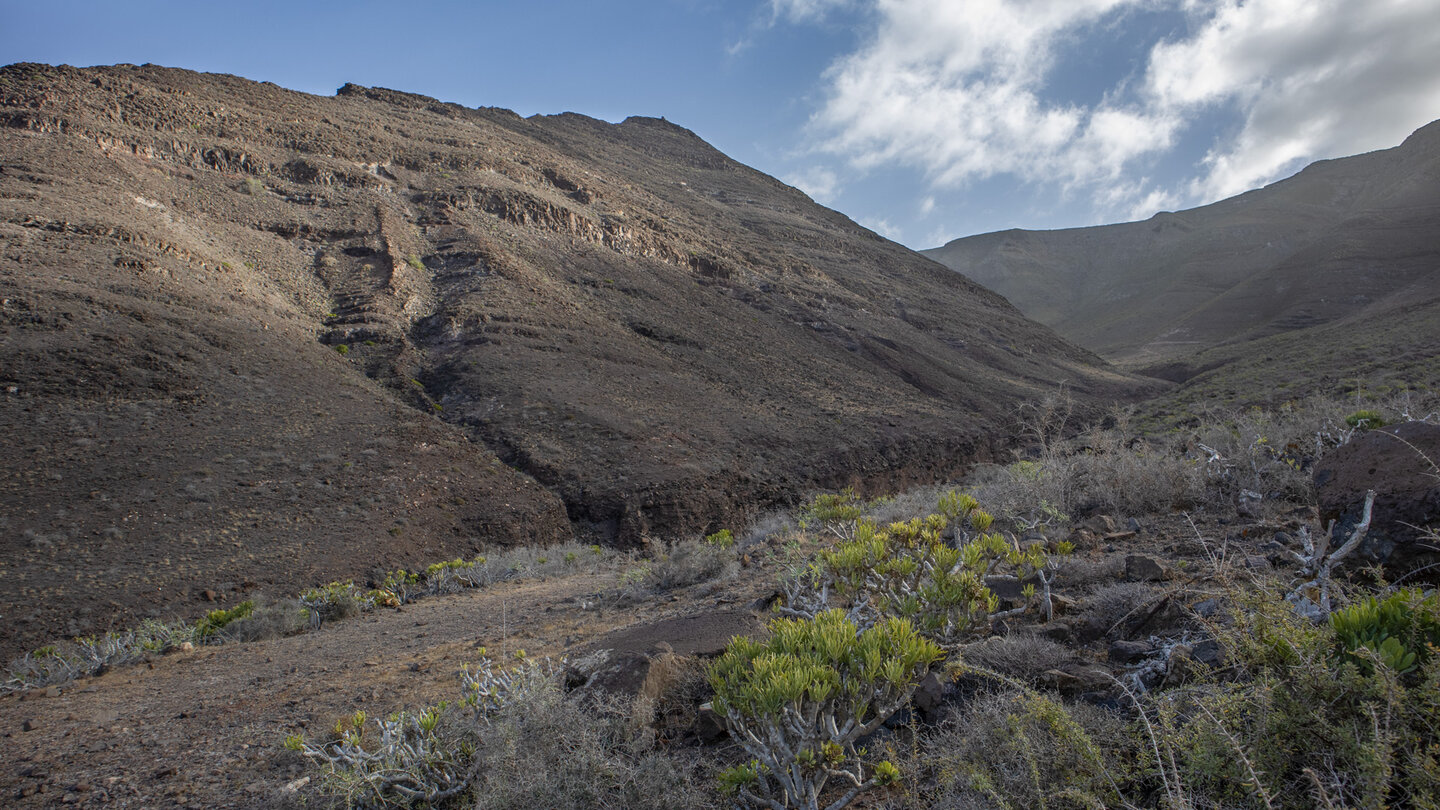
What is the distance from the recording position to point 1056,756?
2.20m

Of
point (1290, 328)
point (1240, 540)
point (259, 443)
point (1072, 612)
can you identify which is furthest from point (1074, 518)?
point (1290, 328)

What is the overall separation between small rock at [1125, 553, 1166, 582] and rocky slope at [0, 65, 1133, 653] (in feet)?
37.4

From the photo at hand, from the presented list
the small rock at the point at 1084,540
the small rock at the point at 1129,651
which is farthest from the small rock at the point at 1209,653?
the small rock at the point at 1084,540

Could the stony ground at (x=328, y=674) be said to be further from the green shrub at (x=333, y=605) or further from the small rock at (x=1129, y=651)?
the green shrub at (x=333, y=605)

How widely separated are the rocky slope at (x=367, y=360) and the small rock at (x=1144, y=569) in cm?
1141

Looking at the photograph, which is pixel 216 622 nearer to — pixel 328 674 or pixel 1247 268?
pixel 328 674

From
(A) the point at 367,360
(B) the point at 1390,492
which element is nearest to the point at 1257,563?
(B) the point at 1390,492

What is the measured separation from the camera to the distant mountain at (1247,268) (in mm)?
46438

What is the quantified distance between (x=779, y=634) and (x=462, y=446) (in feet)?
48.4

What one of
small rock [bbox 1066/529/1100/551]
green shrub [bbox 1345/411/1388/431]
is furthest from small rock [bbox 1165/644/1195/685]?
green shrub [bbox 1345/411/1388/431]

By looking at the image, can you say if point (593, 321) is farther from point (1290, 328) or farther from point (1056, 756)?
point (1290, 328)

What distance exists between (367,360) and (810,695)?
65.6 ft

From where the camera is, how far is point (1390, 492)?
133 inches

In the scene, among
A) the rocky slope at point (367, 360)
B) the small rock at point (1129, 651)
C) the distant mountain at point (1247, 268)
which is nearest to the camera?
the small rock at point (1129, 651)
